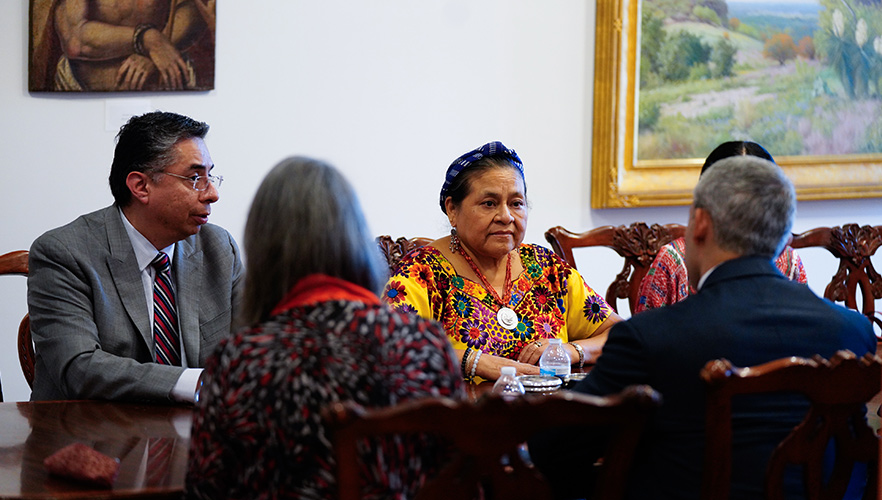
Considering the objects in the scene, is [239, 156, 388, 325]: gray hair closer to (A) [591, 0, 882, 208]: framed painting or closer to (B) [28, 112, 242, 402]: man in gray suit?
(B) [28, 112, 242, 402]: man in gray suit

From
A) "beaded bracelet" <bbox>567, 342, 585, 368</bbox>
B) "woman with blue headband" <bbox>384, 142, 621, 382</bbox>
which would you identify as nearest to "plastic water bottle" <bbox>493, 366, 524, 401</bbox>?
"woman with blue headband" <bbox>384, 142, 621, 382</bbox>

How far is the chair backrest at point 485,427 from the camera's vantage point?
1227mm

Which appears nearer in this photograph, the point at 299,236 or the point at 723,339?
the point at 299,236

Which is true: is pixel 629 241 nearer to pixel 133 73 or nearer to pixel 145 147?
pixel 145 147

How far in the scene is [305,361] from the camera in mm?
1346

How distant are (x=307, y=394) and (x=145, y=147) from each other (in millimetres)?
1480

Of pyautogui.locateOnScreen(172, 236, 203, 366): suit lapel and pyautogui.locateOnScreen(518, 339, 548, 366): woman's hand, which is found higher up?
pyautogui.locateOnScreen(172, 236, 203, 366): suit lapel

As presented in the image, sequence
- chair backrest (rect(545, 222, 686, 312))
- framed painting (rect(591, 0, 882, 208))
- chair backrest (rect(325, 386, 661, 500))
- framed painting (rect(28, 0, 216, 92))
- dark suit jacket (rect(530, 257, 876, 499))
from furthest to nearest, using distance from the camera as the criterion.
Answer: framed painting (rect(591, 0, 882, 208)) → framed painting (rect(28, 0, 216, 92)) → chair backrest (rect(545, 222, 686, 312)) → dark suit jacket (rect(530, 257, 876, 499)) → chair backrest (rect(325, 386, 661, 500))

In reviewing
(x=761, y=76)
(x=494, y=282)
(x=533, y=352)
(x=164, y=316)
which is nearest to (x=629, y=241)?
(x=494, y=282)

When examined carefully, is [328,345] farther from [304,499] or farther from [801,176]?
[801,176]

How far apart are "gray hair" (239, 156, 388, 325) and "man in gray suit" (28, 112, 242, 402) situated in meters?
0.73

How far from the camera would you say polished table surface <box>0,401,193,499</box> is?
58.9 inches

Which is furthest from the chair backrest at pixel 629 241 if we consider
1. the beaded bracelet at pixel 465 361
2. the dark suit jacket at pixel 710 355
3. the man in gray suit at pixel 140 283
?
the dark suit jacket at pixel 710 355

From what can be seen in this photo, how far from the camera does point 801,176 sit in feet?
14.2
